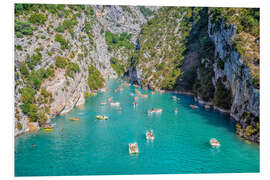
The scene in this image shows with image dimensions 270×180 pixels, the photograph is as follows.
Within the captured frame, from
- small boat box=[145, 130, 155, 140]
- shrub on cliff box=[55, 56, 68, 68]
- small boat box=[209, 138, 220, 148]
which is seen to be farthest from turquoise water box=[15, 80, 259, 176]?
shrub on cliff box=[55, 56, 68, 68]

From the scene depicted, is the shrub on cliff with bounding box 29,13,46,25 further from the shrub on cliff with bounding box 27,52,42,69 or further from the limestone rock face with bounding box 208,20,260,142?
the limestone rock face with bounding box 208,20,260,142

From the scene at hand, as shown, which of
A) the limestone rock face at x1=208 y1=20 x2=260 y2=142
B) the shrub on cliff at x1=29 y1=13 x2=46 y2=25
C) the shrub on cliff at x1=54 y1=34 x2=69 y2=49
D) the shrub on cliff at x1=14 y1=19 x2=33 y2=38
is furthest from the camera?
the shrub on cliff at x1=54 y1=34 x2=69 y2=49

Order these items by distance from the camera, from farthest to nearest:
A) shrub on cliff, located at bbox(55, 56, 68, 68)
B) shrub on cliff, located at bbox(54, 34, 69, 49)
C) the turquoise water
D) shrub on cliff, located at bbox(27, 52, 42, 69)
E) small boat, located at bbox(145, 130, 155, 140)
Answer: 1. shrub on cliff, located at bbox(54, 34, 69, 49)
2. shrub on cliff, located at bbox(55, 56, 68, 68)
3. shrub on cliff, located at bbox(27, 52, 42, 69)
4. small boat, located at bbox(145, 130, 155, 140)
5. the turquoise water

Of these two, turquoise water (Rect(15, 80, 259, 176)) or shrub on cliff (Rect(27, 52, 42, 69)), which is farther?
shrub on cliff (Rect(27, 52, 42, 69))

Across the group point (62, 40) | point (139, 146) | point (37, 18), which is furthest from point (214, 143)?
point (37, 18)

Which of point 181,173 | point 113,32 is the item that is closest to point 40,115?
point 181,173

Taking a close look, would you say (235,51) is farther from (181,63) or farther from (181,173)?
(181,63)

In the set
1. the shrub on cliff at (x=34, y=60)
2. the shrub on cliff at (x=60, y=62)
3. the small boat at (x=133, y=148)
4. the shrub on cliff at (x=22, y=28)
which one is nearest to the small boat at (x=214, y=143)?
the small boat at (x=133, y=148)

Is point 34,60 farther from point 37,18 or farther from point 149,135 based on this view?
point 149,135
